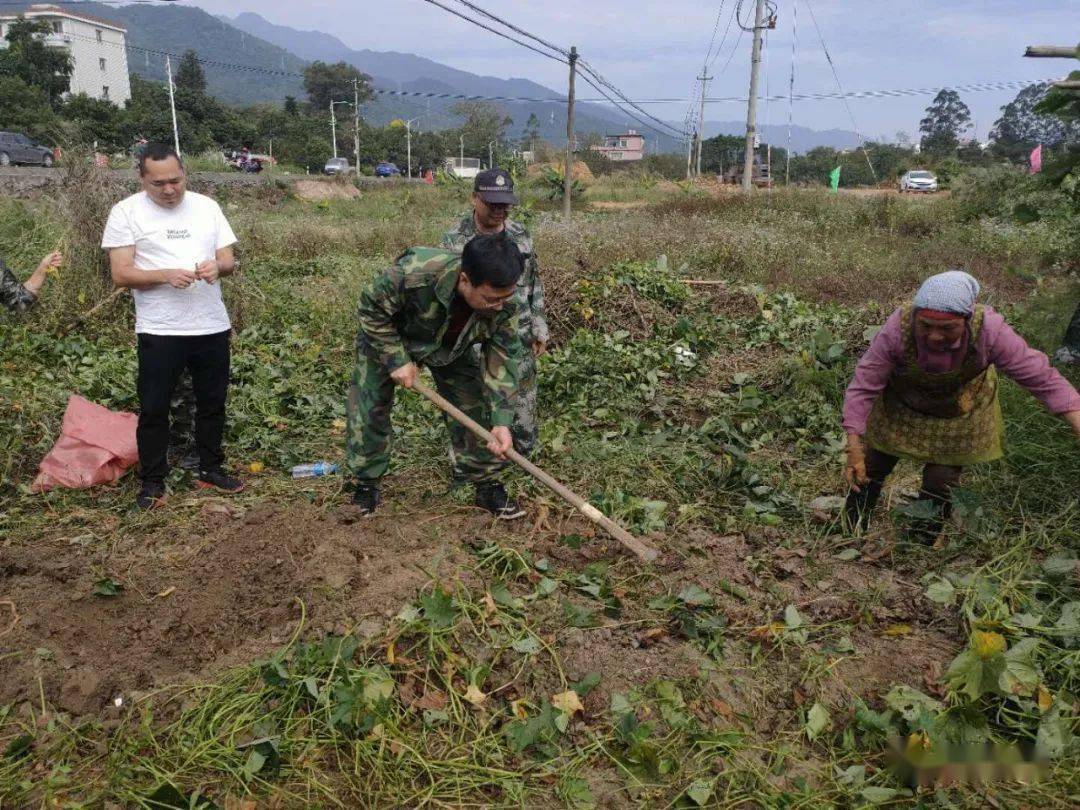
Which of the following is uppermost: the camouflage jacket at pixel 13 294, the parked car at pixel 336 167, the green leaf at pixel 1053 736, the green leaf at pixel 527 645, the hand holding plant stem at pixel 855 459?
the parked car at pixel 336 167

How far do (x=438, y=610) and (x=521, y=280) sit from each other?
176cm

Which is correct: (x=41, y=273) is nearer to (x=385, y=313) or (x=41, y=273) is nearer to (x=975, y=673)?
(x=385, y=313)

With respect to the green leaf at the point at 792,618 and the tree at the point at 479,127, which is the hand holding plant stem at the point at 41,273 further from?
the tree at the point at 479,127

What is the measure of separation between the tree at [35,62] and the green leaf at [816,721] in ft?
150

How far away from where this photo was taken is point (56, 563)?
320 centimetres

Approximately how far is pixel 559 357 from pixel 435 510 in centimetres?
226

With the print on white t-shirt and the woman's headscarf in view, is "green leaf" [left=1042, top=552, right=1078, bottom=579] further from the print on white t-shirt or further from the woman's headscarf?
the print on white t-shirt

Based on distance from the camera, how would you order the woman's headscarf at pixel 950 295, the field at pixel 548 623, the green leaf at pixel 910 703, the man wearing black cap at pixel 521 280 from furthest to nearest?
A: the man wearing black cap at pixel 521 280 < the woman's headscarf at pixel 950 295 < the green leaf at pixel 910 703 < the field at pixel 548 623

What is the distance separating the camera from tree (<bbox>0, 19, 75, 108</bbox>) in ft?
130

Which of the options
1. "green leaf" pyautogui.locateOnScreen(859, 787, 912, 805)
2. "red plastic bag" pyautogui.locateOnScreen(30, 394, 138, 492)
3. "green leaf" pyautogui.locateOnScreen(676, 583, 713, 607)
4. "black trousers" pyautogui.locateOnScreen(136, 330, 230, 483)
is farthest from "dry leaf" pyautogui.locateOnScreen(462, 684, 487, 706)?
"red plastic bag" pyautogui.locateOnScreen(30, 394, 138, 492)

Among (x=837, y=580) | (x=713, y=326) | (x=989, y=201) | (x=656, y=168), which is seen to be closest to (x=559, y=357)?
(x=713, y=326)

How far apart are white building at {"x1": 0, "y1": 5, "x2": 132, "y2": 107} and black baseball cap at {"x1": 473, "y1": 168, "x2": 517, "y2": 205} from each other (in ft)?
223

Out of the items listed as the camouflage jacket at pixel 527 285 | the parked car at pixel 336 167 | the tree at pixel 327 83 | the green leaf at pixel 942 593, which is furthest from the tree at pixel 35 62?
the green leaf at pixel 942 593

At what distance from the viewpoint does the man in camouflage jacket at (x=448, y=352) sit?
2.93m
